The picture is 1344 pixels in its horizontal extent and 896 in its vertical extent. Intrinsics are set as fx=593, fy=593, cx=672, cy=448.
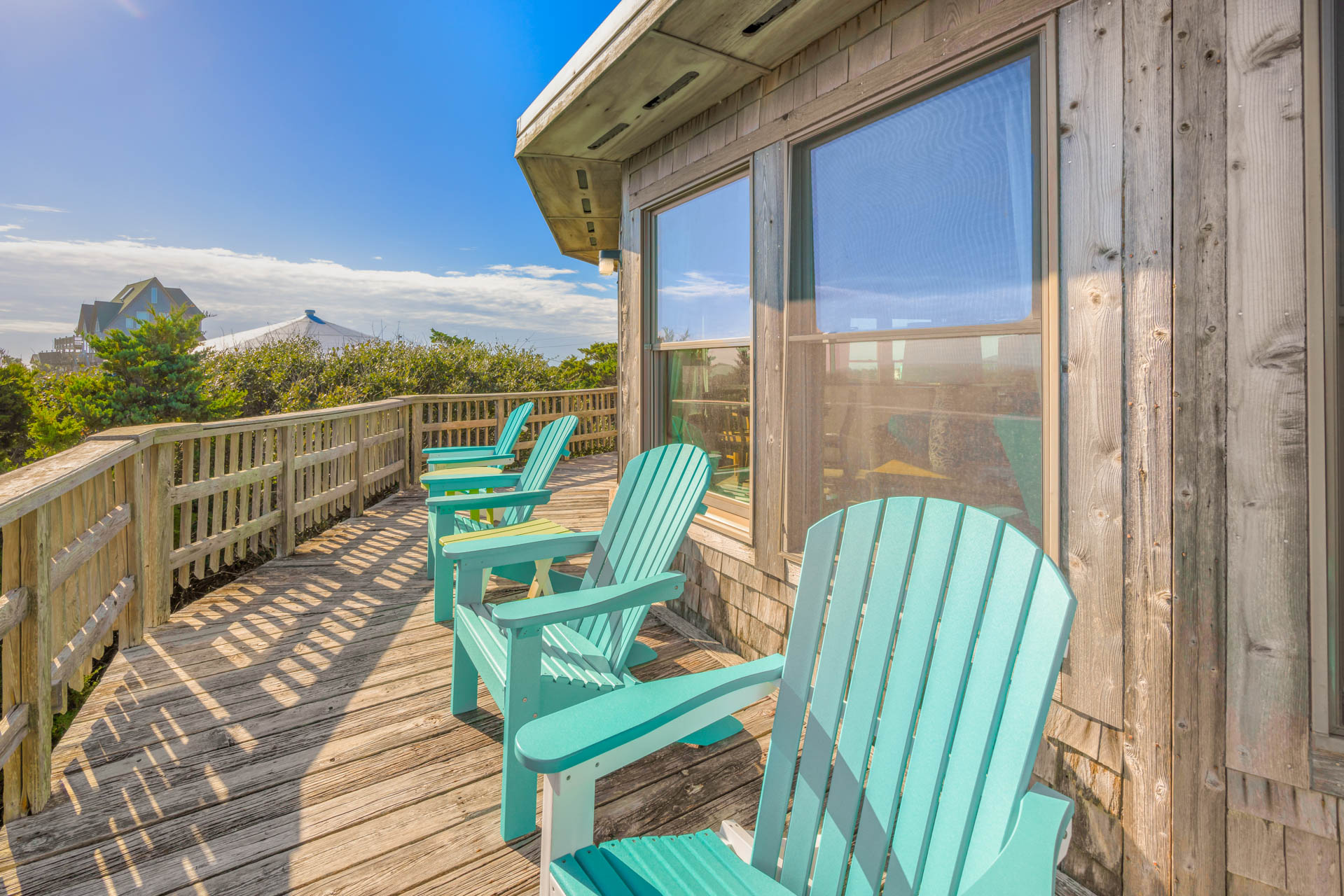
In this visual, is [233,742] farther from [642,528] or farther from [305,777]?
[642,528]

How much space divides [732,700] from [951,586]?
0.44m

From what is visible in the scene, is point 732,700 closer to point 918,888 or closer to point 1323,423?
point 918,888

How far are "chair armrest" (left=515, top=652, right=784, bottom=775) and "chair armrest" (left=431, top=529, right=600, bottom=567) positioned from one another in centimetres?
101

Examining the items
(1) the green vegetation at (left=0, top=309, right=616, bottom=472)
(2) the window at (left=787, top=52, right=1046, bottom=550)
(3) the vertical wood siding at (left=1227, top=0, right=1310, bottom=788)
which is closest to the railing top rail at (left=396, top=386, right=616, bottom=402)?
(1) the green vegetation at (left=0, top=309, right=616, bottom=472)

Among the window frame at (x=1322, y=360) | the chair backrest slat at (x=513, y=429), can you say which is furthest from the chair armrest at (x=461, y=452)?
the window frame at (x=1322, y=360)

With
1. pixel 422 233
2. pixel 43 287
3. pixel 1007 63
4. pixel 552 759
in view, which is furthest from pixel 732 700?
pixel 43 287

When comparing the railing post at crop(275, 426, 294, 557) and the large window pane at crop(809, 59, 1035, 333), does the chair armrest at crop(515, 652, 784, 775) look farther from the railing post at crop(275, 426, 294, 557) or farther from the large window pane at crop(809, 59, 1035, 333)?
the railing post at crop(275, 426, 294, 557)

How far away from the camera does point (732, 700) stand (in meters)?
1.11

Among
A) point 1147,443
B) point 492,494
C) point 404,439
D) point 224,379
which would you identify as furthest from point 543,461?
A: point 224,379

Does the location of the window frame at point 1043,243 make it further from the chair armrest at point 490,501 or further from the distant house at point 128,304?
the distant house at point 128,304

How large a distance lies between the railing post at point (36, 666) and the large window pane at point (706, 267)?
94.3 inches

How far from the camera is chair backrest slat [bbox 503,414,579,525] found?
341 cm

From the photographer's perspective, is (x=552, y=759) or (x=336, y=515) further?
(x=336, y=515)

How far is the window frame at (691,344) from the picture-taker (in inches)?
98.4
